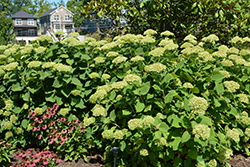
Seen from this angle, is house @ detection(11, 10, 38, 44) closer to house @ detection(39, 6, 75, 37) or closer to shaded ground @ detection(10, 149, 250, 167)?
house @ detection(39, 6, 75, 37)

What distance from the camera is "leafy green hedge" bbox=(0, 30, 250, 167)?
7.13 ft

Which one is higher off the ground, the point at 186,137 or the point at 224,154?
the point at 186,137

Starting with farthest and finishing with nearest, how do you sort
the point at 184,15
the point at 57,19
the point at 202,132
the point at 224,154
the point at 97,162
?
the point at 57,19, the point at 184,15, the point at 97,162, the point at 224,154, the point at 202,132

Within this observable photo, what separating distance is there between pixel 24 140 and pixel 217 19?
4.44 metres

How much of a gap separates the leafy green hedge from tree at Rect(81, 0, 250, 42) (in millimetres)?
1225

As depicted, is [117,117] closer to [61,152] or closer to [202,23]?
[61,152]

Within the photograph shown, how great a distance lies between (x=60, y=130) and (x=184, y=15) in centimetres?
358

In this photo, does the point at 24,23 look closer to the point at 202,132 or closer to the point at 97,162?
the point at 97,162

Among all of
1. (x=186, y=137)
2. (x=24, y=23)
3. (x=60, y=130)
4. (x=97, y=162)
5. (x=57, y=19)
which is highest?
(x=57, y=19)

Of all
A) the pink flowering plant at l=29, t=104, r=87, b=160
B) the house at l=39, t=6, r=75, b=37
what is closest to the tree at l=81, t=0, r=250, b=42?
the pink flowering plant at l=29, t=104, r=87, b=160

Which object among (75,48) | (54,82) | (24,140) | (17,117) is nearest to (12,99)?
(17,117)

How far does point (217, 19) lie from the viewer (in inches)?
184

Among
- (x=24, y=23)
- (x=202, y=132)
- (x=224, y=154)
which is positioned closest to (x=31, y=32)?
(x=24, y=23)

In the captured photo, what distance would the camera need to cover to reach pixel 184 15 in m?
4.77
